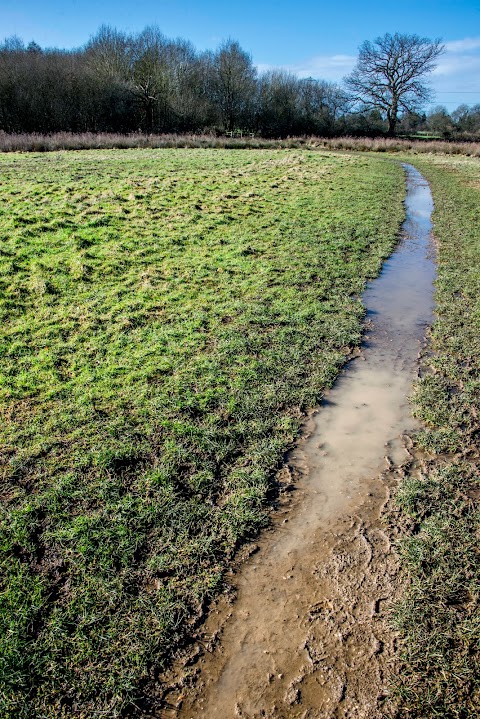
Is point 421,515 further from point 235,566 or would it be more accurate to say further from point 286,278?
point 286,278

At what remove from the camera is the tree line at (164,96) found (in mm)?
41594

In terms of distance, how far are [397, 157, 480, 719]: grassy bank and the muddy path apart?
165 mm

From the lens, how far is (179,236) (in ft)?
35.1

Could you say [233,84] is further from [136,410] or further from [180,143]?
[136,410]

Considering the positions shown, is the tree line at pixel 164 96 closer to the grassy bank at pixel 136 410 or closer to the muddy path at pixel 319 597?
the grassy bank at pixel 136 410

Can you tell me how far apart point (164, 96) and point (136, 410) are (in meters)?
51.3

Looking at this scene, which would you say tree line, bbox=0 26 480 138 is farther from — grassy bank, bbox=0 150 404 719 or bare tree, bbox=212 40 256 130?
grassy bank, bbox=0 150 404 719

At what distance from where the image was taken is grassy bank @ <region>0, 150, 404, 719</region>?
285 cm

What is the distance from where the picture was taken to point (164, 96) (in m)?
47.0

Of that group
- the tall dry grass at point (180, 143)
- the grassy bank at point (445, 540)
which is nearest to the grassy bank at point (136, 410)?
the grassy bank at point (445, 540)

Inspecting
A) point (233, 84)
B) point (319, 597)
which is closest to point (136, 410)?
point (319, 597)

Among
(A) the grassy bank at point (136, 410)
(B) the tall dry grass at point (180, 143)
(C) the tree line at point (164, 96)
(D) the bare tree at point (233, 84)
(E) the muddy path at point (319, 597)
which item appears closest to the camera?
(E) the muddy path at point (319, 597)

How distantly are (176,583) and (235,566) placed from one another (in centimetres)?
45

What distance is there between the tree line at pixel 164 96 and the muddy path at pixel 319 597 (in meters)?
45.9
